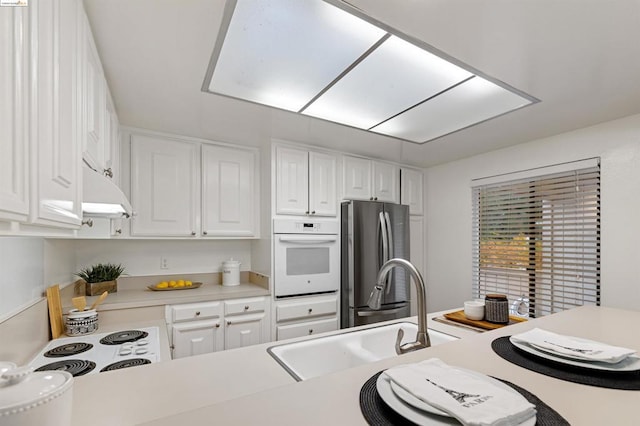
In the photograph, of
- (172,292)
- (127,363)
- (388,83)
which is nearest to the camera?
(127,363)

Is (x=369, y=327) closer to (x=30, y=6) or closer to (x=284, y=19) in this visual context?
(x=284, y=19)

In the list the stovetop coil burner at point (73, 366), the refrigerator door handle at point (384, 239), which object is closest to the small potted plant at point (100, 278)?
the stovetop coil burner at point (73, 366)

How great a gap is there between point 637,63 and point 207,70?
2.09 meters

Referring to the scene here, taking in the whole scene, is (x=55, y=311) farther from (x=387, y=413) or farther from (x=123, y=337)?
(x=387, y=413)

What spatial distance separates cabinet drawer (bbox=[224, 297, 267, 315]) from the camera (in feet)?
8.31

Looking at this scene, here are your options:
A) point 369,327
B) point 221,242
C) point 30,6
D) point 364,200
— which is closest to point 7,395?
point 30,6

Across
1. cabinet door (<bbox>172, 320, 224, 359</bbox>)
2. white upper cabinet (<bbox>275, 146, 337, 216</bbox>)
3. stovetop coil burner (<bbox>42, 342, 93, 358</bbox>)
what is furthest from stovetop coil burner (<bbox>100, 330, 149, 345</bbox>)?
white upper cabinet (<bbox>275, 146, 337, 216</bbox>)

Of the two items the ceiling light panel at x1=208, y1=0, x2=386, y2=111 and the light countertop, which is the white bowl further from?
the light countertop

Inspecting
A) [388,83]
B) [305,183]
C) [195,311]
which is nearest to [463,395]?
[388,83]

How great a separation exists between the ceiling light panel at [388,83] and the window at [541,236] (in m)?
1.58

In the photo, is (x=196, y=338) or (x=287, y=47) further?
(x=196, y=338)

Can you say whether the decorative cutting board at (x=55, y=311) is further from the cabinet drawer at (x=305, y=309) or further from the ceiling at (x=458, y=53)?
the cabinet drawer at (x=305, y=309)

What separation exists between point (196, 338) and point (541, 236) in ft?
9.75

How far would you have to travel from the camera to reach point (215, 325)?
2.46 meters
